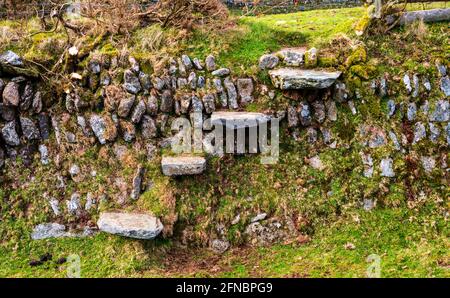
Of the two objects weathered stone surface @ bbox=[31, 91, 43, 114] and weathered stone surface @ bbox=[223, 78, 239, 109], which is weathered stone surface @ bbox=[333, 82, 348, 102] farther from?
weathered stone surface @ bbox=[31, 91, 43, 114]

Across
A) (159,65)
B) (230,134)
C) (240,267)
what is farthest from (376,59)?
(240,267)

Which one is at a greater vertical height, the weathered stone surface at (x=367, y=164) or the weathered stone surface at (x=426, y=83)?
the weathered stone surface at (x=426, y=83)

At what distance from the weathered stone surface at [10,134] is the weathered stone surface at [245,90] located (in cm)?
507

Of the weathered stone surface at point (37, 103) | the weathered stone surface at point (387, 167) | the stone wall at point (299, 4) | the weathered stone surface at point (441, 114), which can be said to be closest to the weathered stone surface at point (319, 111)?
the weathered stone surface at point (387, 167)

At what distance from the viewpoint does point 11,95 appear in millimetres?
10117

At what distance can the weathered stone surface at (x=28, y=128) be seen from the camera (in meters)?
10.3

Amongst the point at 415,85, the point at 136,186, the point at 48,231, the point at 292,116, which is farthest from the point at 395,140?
the point at 48,231

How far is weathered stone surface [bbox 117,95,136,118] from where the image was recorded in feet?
33.4

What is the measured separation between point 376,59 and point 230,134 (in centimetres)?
377

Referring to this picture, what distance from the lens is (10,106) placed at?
10211mm

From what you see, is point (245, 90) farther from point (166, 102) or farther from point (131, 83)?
point (131, 83)

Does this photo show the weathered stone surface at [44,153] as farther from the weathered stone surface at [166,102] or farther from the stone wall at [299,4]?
the stone wall at [299,4]

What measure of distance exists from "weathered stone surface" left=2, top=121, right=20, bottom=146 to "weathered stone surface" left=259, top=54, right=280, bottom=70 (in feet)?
18.7

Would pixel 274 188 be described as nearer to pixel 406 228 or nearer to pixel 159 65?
pixel 406 228
